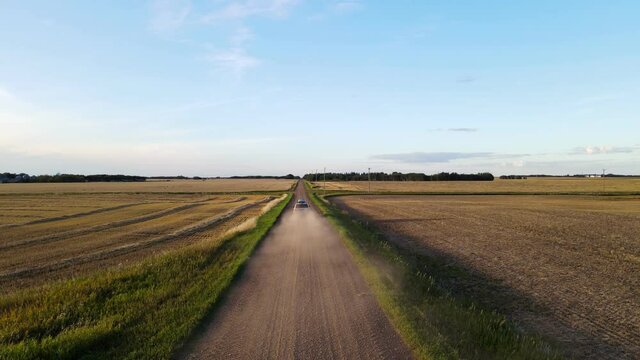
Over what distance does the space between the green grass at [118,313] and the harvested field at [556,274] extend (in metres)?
7.26

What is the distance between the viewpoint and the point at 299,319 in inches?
334

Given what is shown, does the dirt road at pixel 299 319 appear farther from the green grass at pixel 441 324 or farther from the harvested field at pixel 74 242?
the harvested field at pixel 74 242

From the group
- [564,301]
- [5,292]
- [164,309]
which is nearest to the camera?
[164,309]

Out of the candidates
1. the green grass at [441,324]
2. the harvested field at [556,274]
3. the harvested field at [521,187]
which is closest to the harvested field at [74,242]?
the green grass at [441,324]

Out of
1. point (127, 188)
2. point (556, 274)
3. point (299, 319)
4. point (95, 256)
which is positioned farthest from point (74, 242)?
point (127, 188)

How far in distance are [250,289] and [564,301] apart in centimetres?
844

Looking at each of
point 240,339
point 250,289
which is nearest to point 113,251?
point 250,289

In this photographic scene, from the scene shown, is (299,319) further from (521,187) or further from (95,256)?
(521,187)

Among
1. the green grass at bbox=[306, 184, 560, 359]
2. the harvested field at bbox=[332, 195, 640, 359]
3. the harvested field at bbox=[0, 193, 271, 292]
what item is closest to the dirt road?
the green grass at bbox=[306, 184, 560, 359]

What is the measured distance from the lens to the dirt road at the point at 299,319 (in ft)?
22.6

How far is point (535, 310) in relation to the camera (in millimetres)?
11039

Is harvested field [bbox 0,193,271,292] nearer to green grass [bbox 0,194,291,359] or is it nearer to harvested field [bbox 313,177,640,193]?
green grass [bbox 0,194,291,359]

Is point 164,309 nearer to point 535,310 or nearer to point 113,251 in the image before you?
point 535,310

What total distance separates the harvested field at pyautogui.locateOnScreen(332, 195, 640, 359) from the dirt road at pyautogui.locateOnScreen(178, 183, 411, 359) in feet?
12.2
